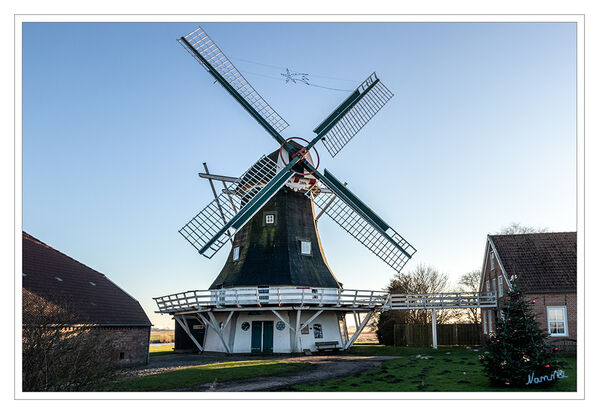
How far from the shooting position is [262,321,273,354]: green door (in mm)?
20141

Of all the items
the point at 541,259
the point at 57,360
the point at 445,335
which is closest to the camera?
the point at 57,360

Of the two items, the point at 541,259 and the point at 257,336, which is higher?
the point at 541,259

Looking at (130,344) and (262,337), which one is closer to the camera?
(130,344)

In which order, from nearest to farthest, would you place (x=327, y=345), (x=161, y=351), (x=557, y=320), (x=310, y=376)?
(x=310, y=376) < (x=557, y=320) < (x=327, y=345) < (x=161, y=351)

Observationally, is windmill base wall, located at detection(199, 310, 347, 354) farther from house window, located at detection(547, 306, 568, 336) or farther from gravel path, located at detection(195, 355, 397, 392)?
house window, located at detection(547, 306, 568, 336)

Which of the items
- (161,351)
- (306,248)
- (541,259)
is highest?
(306,248)

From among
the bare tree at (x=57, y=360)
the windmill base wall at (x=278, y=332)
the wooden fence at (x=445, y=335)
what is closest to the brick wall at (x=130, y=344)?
the windmill base wall at (x=278, y=332)

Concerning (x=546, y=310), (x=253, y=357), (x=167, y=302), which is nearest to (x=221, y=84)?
(x=167, y=302)

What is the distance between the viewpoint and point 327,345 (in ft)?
68.8

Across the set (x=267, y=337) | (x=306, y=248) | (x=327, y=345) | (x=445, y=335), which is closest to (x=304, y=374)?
(x=267, y=337)

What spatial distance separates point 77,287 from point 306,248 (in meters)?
9.43

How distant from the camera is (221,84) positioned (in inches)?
853

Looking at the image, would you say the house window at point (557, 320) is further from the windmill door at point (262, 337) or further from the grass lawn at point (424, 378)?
the windmill door at point (262, 337)

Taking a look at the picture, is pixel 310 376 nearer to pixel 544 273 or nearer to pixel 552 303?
pixel 552 303
